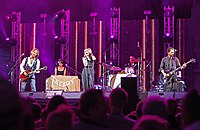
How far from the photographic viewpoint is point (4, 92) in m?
1.37

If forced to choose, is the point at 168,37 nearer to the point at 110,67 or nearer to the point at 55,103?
the point at 110,67

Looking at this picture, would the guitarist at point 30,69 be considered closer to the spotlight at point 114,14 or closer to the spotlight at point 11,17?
the spotlight at point 11,17

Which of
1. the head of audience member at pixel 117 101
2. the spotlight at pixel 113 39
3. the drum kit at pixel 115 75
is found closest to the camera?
the head of audience member at pixel 117 101

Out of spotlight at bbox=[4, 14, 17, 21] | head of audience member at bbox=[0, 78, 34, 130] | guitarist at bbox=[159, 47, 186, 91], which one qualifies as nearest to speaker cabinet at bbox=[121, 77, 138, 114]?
guitarist at bbox=[159, 47, 186, 91]

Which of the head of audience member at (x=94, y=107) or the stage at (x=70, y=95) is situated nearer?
the head of audience member at (x=94, y=107)

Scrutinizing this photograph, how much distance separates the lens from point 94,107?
319cm

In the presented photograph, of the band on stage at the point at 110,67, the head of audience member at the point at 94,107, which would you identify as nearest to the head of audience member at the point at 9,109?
the head of audience member at the point at 94,107

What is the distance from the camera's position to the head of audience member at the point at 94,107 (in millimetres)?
3156

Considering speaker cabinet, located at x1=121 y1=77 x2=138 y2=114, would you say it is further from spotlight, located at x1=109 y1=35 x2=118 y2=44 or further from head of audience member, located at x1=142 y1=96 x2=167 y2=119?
spotlight, located at x1=109 y1=35 x2=118 y2=44

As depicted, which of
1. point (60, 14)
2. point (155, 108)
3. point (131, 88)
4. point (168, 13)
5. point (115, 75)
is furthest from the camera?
point (60, 14)

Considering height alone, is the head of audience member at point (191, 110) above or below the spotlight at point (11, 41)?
below

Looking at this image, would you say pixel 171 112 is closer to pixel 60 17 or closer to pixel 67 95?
pixel 67 95

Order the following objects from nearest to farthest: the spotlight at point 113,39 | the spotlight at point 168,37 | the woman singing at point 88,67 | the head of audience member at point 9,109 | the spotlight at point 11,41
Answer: the head of audience member at point 9,109 < the woman singing at point 88,67 < the spotlight at point 168,37 < the spotlight at point 113,39 < the spotlight at point 11,41

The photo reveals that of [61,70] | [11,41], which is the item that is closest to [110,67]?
[61,70]
